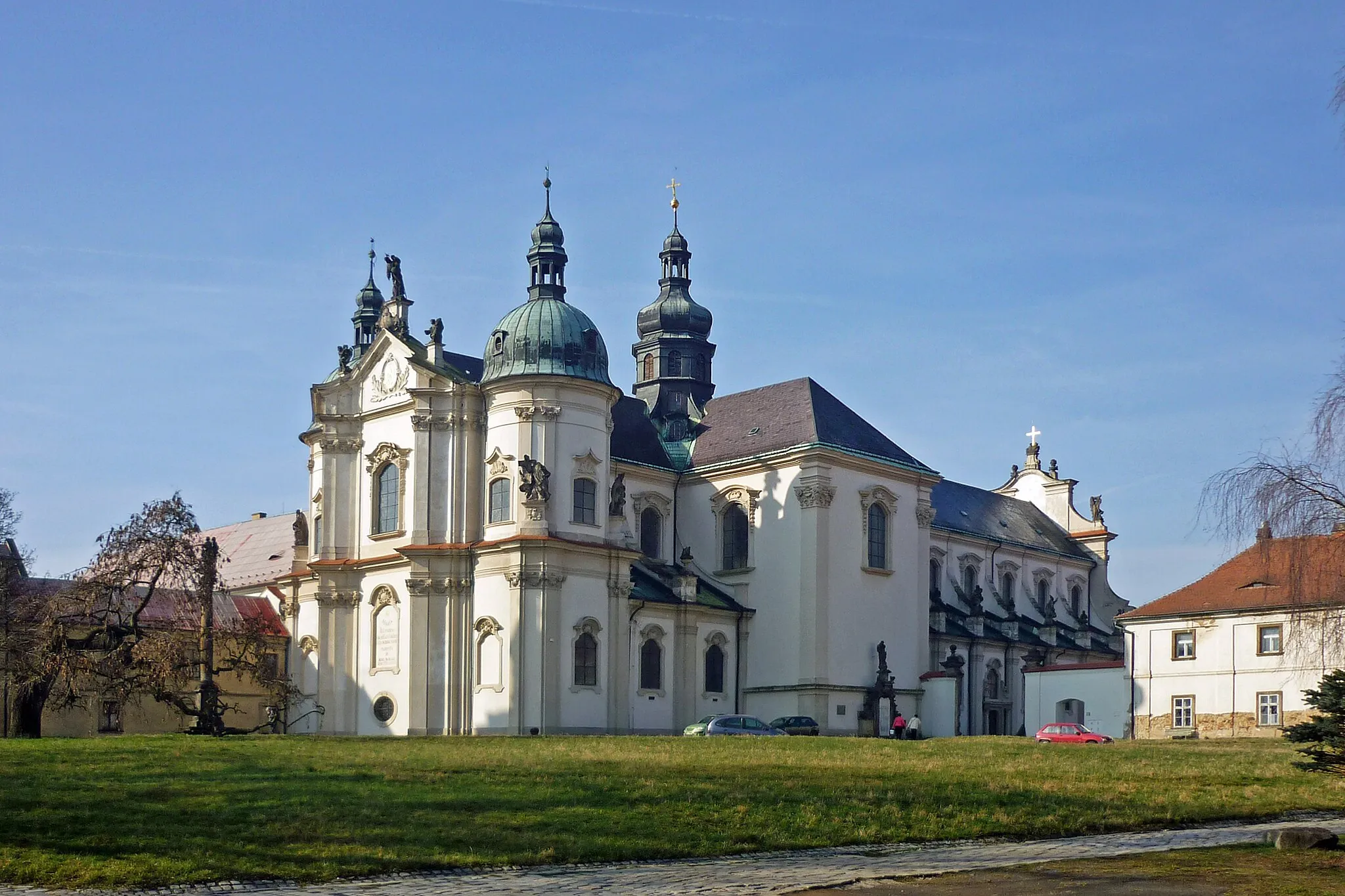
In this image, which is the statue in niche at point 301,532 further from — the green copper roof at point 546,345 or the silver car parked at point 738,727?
the silver car parked at point 738,727

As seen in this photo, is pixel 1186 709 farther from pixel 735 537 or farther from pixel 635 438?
pixel 635 438

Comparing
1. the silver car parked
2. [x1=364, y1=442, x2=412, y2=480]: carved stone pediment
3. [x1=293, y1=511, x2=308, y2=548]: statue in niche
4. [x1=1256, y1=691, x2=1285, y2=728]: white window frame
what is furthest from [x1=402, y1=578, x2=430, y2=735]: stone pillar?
[x1=1256, y1=691, x2=1285, y2=728]: white window frame

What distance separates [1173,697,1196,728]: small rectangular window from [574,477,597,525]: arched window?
69.8 feet

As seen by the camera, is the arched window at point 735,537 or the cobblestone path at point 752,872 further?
the arched window at point 735,537

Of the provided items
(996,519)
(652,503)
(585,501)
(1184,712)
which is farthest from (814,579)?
(996,519)

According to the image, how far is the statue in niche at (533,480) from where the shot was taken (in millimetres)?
51375

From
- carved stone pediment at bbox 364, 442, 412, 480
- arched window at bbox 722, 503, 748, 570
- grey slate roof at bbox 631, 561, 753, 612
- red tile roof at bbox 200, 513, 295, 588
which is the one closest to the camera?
grey slate roof at bbox 631, 561, 753, 612

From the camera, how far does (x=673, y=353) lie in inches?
2657

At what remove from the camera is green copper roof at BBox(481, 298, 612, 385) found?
174 feet

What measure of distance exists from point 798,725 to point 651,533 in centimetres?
1118

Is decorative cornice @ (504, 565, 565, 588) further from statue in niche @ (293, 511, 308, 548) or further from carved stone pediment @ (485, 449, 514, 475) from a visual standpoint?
statue in niche @ (293, 511, 308, 548)

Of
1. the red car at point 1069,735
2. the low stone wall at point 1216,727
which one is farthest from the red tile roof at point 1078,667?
the red car at point 1069,735

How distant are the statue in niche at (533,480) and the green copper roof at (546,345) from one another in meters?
3.16

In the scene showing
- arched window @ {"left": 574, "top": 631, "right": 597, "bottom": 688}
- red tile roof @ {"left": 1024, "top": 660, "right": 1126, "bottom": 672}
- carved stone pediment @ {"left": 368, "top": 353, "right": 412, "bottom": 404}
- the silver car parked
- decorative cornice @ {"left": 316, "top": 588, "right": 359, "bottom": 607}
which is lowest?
the silver car parked
